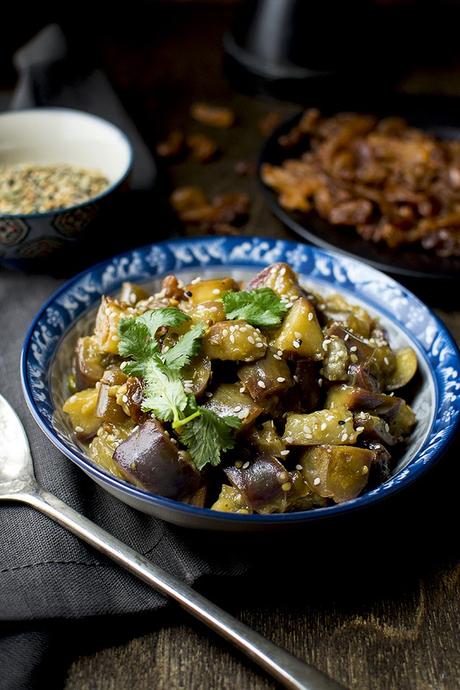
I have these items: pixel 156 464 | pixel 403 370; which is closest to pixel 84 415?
pixel 156 464

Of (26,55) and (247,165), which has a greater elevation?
(26,55)

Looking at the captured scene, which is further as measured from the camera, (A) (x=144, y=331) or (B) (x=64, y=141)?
(B) (x=64, y=141)

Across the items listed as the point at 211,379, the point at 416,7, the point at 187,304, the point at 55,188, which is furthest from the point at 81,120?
the point at 416,7

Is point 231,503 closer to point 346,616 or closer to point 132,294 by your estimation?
point 346,616

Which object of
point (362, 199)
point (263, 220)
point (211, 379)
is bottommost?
point (263, 220)

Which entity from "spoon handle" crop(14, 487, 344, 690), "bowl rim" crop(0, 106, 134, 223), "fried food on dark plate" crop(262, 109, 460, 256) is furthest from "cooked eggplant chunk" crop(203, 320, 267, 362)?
"fried food on dark plate" crop(262, 109, 460, 256)

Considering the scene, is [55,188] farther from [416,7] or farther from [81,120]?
[416,7]
